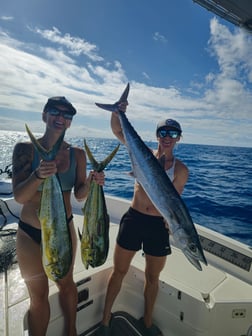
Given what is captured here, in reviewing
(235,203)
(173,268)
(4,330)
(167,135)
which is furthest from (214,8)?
(4,330)

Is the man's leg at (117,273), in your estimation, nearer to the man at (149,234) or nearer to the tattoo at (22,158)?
the man at (149,234)

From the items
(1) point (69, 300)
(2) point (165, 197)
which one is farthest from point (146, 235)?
(1) point (69, 300)

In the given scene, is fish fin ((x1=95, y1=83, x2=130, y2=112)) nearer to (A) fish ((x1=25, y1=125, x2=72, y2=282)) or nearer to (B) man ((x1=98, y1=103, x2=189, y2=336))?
(B) man ((x1=98, y1=103, x2=189, y2=336))

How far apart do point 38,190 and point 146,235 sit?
1123 millimetres

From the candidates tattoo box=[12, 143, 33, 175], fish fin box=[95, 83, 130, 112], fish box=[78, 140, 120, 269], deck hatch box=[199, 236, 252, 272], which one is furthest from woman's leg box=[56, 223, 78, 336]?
deck hatch box=[199, 236, 252, 272]

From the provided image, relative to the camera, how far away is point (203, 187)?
12.2 metres

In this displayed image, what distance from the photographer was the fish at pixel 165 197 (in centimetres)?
165

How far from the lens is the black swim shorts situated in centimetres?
228

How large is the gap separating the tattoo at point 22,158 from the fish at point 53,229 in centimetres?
32

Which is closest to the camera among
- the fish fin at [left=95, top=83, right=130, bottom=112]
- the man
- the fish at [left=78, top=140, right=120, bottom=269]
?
the fish at [left=78, top=140, right=120, bottom=269]

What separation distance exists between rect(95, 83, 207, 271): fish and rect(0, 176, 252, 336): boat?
3.24 feet

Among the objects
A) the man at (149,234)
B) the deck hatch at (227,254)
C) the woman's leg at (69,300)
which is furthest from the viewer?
the deck hatch at (227,254)

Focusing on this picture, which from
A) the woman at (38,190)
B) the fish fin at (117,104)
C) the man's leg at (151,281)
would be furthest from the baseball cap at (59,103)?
the man's leg at (151,281)

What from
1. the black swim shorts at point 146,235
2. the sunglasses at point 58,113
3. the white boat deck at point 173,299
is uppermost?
the sunglasses at point 58,113
